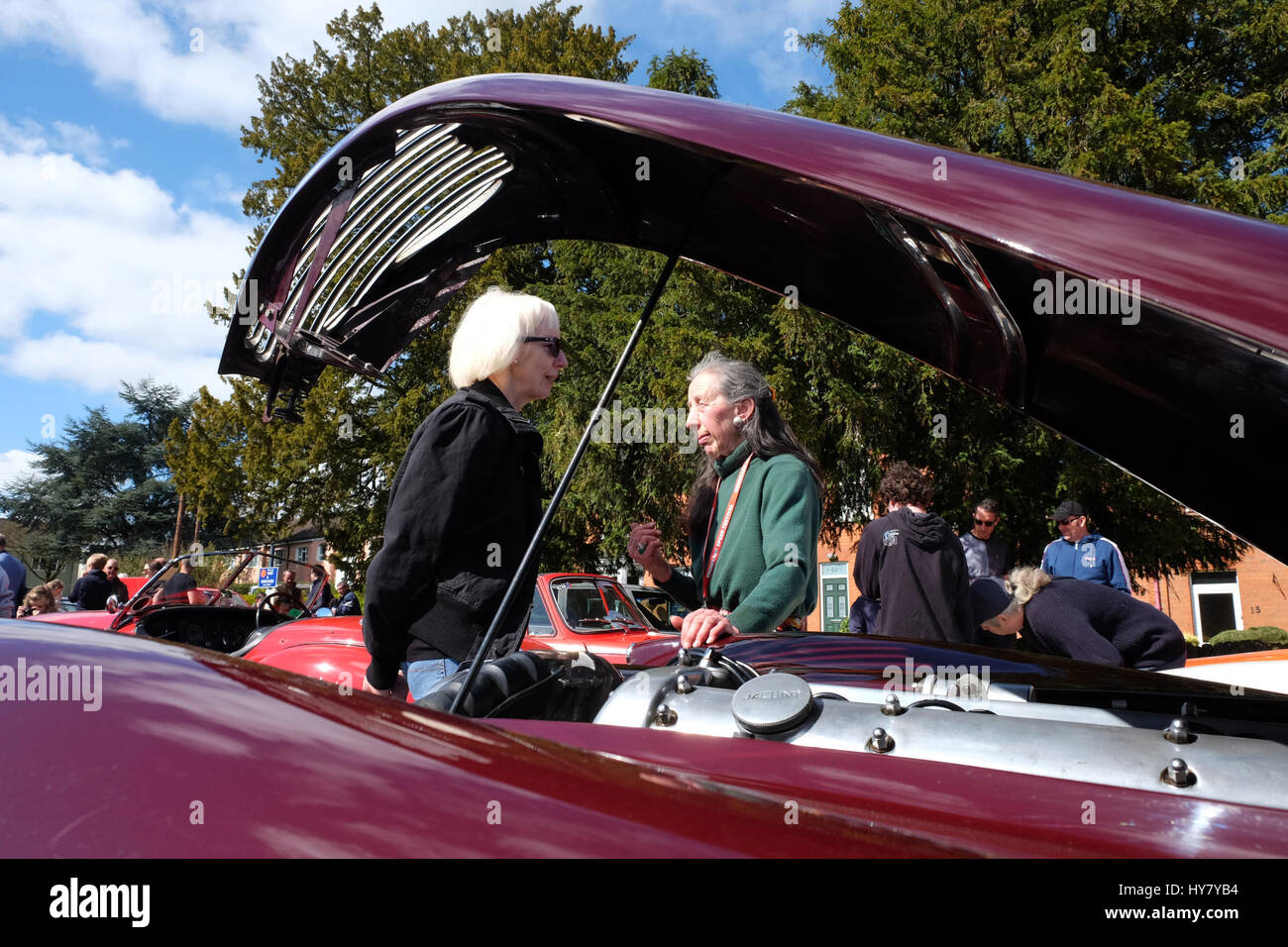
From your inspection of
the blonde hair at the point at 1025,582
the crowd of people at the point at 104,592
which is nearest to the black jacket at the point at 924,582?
the blonde hair at the point at 1025,582

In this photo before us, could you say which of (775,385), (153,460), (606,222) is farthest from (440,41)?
(153,460)

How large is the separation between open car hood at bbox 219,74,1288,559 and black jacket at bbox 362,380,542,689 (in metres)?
0.41

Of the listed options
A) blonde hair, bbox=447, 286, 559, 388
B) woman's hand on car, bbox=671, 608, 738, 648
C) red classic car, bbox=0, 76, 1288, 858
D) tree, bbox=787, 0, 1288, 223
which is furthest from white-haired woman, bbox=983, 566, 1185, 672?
tree, bbox=787, 0, 1288, 223

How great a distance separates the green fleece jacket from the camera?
2398mm

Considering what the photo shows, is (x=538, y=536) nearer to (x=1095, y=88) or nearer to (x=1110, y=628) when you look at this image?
(x=1110, y=628)

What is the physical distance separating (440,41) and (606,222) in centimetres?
2282

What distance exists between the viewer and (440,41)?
21625 millimetres

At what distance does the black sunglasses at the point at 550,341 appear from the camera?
207 cm

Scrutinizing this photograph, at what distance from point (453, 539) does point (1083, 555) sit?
18.0ft

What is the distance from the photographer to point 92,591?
11203mm

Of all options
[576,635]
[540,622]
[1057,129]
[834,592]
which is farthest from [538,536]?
[834,592]

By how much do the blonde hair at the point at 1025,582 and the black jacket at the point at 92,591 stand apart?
449 inches

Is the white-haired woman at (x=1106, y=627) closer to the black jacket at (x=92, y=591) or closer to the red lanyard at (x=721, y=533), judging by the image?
the red lanyard at (x=721, y=533)
